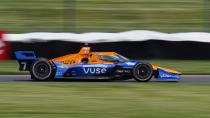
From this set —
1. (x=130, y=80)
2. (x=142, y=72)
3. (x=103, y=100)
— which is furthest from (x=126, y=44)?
(x=103, y=100)

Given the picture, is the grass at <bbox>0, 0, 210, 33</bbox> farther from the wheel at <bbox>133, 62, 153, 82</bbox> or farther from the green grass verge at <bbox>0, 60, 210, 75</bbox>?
the wheel at <bbox>133, 62, 153, 82</bbox>

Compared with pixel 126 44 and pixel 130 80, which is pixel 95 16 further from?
pixel 130 80

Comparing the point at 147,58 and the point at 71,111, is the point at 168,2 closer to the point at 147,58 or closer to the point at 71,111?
the point at 147,58

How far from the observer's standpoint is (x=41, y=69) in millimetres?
10156

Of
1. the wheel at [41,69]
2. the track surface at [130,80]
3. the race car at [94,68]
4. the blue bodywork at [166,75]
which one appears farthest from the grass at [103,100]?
the track surface at [130,80]

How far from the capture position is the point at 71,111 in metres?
6.31

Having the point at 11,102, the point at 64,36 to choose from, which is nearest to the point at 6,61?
the point at 64,36

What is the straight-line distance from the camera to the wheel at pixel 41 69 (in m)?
10.1

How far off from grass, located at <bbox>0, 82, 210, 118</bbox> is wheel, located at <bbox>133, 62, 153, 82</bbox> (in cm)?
38

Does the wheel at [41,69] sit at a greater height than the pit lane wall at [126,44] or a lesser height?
lesser

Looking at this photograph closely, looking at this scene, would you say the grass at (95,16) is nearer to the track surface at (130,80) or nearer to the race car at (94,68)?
the track surface at (130,80)

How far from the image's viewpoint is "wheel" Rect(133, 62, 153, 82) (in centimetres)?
991

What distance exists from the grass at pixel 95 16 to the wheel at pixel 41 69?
17.9ft

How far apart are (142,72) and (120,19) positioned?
6430 millimetres
